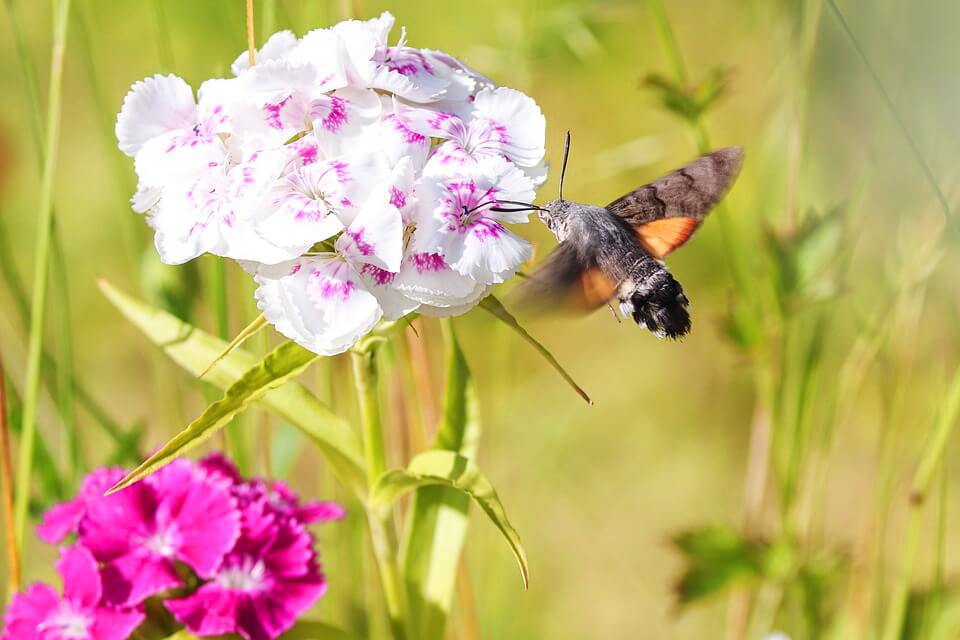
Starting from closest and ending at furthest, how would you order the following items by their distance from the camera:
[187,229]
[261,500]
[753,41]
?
[187,229], [261,500], [753,41]

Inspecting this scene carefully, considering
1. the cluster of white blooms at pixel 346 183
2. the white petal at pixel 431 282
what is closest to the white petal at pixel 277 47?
the cluster of white blooms at pixel 346 183

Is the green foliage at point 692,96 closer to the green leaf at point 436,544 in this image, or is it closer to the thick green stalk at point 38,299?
the green leaf at point 436,544

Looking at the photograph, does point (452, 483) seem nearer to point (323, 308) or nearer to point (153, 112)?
point (323, 308)

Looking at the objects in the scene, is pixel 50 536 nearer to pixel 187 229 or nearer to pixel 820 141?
pixel 187 229

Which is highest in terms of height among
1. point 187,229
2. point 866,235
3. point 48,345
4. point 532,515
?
point 187,229

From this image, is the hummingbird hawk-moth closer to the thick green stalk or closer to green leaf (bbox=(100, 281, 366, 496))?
green leaf (bbox=(100, 281, 366, 496))

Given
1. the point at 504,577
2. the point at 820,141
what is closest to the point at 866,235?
the point at 820,141

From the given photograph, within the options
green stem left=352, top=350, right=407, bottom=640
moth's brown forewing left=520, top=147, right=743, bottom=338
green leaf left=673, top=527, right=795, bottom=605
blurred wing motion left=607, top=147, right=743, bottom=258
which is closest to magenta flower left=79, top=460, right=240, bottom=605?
green stem left=352, top=350, right=407, bottom=640
